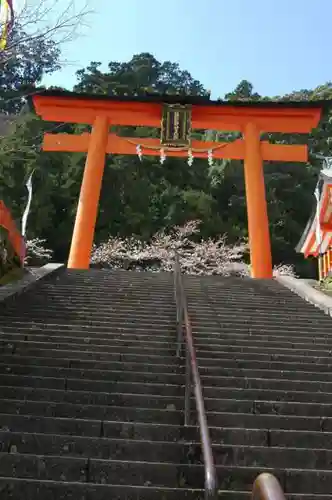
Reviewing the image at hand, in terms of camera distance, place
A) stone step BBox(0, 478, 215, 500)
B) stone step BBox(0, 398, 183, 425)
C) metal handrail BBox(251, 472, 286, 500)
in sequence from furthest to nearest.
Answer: stone step BBox(0, 398, 183, 425) → stone step BBox(0, 478, 215, 500) → metal handrail BBox(251, 472, 286, 500)

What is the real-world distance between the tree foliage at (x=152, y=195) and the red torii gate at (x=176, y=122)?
9196mm

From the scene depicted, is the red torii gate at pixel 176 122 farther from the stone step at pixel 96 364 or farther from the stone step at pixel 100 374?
the stone step at pixel 100 374

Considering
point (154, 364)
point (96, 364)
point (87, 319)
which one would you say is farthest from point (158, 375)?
point (87, 319)

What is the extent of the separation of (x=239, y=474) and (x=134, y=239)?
21.7 m

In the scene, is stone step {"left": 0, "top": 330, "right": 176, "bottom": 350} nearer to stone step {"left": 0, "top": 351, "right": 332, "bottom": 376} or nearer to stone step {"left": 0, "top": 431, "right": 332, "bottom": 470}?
stone step {"left": 0, "top": 351, "right": 332, "bottom": 376}

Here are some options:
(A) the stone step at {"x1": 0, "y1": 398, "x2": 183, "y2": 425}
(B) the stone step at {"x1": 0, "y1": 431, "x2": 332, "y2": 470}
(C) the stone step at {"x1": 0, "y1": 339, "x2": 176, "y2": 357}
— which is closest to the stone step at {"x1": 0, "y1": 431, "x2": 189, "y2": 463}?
(B) the stone step at {"x1": 0, "y1": 431, "x2": 332, "y2": 470}

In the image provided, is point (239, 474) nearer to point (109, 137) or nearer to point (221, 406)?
point (221, 406)

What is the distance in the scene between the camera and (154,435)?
3.83 meters

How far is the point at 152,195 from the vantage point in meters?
28.5

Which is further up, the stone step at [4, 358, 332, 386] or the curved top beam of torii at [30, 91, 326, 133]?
the curved top beam of torii at [30, 91, 326, 133]

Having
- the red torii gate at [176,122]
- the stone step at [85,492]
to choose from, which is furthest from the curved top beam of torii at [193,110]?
the stone step at [85,492]

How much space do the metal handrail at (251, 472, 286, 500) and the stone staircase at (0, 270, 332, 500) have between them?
1.66 m

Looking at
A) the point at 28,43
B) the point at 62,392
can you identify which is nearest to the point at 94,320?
the point at 62,392

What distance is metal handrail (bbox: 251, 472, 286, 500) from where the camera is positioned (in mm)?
1377
